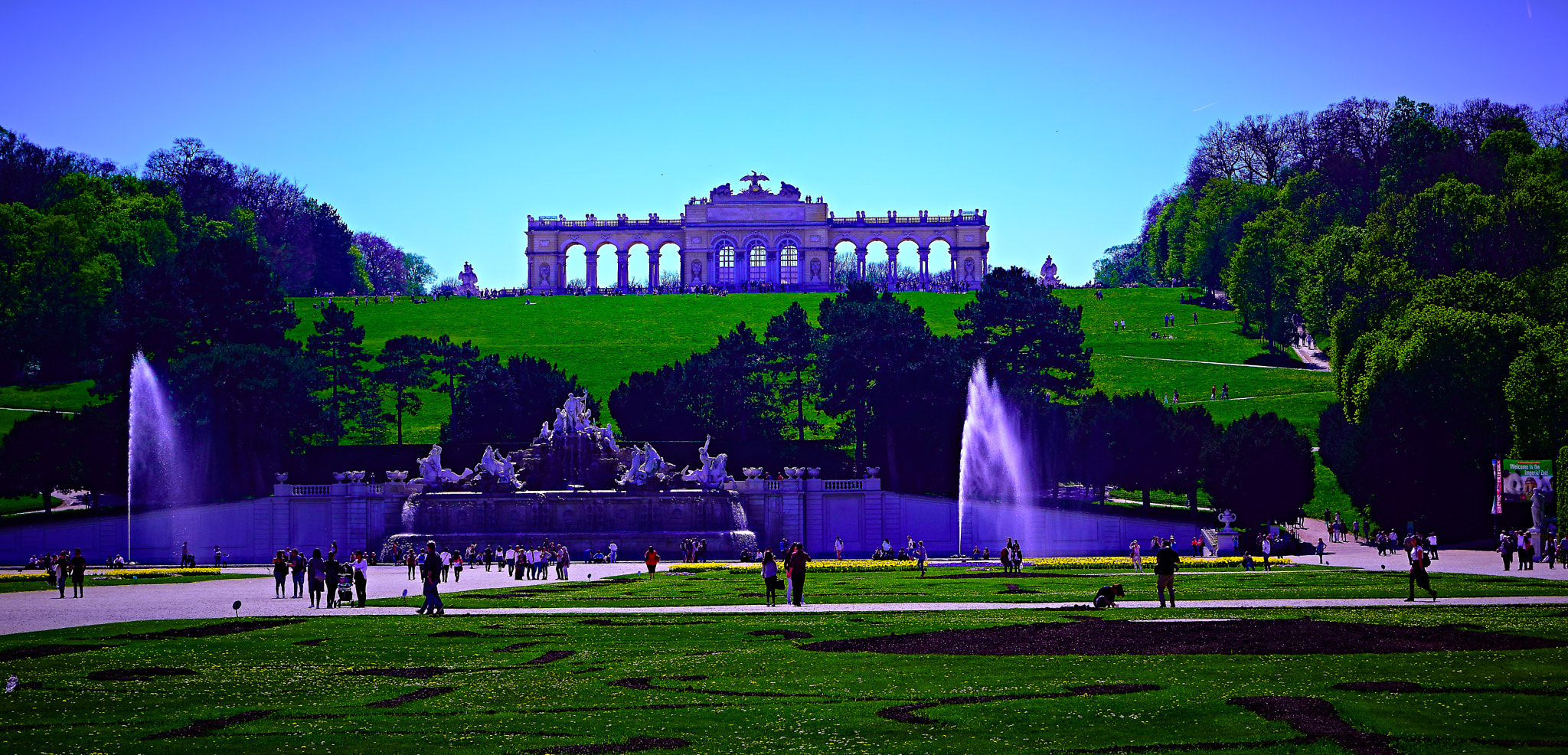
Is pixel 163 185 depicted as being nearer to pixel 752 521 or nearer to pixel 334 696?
pixel 752 521

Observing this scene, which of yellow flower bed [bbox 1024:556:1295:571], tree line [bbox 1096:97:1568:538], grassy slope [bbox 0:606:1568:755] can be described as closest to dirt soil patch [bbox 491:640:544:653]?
grassy slope [bbox 0:606:1568:755]

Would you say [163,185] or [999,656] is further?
[163,185]

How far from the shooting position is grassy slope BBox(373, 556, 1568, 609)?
98.4 feet

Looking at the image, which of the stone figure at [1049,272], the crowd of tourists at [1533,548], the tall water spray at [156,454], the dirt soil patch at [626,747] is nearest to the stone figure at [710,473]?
the tall water spray at [156,454]

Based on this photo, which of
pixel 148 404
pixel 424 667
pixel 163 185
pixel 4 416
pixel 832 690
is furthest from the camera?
pixel 163 185

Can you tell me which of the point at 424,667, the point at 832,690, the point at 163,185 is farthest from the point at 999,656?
the point at 163,185

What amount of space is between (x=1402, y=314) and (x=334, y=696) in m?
45.8

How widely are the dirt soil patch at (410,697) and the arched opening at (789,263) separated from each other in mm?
109965

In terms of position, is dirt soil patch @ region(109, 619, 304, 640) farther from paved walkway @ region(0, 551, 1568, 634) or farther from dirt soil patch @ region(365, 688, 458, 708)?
dirt soil patch @ region(365, 688, 458, 708)

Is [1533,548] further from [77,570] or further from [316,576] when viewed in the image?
[77,570]

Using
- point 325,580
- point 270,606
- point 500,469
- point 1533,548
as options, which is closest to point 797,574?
point 325,580

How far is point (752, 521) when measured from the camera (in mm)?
57344

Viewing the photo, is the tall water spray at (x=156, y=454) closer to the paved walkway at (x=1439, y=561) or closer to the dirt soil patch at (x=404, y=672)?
the paved walkway at (x=1439, y=561)

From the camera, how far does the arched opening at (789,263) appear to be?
127688mm
